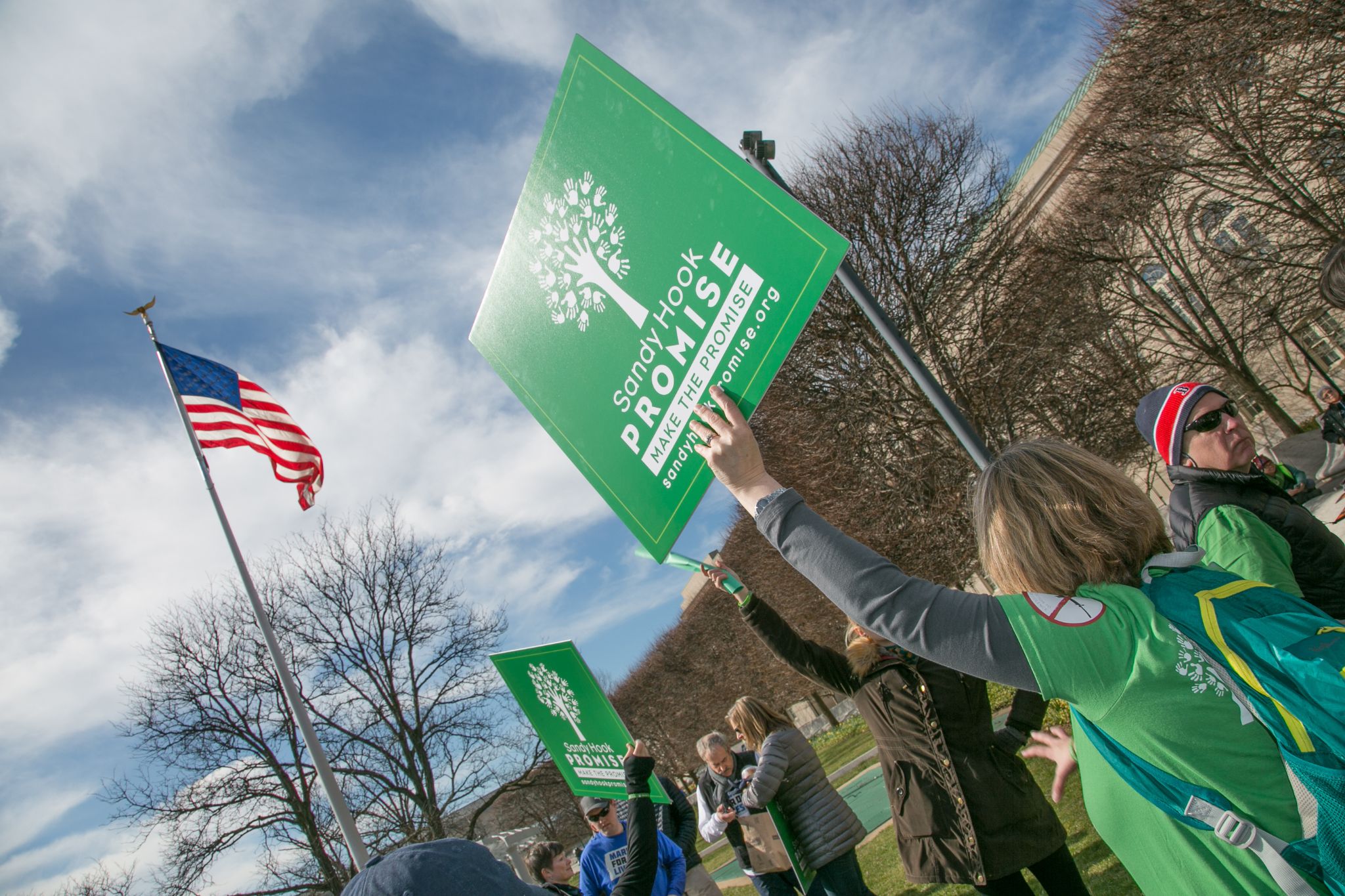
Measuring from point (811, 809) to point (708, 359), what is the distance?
145 inches

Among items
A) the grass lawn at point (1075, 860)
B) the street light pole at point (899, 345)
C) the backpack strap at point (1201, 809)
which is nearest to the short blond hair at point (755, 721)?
the grass lawn at point (1075, 860)

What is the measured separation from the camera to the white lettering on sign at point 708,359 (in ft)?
7.32

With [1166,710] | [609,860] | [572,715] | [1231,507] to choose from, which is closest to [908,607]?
[1166,710]

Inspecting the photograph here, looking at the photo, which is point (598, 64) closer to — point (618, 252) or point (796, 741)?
point (618, 252)

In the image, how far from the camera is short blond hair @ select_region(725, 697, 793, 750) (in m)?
5.43

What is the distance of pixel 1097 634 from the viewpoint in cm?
148

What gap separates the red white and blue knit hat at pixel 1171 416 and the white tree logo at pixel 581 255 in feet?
6.16

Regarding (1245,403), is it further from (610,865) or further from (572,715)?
(610,865)

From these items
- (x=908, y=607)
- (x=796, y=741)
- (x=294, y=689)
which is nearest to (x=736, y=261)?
(x=908, y=607)

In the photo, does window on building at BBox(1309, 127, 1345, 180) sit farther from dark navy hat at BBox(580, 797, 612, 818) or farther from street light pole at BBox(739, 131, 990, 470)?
dark navy hat at BBox(580, 797, 612, 818)

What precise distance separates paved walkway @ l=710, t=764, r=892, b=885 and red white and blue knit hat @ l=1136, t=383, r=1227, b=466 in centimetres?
831

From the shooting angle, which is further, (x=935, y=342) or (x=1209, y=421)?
(x=935, y=342)

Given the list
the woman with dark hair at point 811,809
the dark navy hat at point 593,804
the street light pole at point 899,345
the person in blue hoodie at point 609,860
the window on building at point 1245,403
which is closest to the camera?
the woman with dark hair at point 811,809

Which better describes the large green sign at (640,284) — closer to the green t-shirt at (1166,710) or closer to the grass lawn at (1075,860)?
the green t-shirt at (1166,710)
